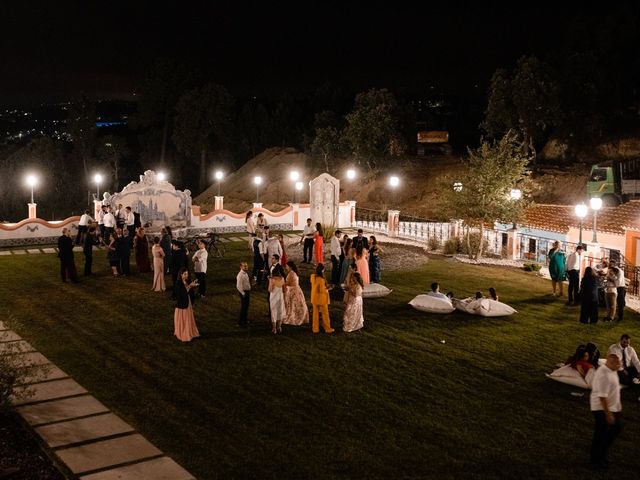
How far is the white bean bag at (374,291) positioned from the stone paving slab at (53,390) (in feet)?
27.7

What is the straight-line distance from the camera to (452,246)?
26.9 m

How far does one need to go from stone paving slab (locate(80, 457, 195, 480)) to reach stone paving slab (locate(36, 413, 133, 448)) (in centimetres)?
114

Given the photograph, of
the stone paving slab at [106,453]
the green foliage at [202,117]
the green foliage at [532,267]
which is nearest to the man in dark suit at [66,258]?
the stone paving slab at [106,453]

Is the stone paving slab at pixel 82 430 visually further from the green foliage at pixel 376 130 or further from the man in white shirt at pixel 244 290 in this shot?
the green foliage at pixel 376 130

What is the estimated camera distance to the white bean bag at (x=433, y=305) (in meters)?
17.3

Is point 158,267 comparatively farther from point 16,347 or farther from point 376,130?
point 376,130

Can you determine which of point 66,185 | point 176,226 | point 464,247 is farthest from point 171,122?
point 464,247

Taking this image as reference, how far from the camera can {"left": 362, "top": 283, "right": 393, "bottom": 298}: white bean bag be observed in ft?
62.3

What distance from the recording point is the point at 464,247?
27047mm

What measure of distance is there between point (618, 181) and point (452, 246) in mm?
12211

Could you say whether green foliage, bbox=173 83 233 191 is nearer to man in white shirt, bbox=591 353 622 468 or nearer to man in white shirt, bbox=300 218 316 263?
man in white shirt, bbox=300 218 316 263

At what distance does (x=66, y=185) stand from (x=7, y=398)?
6055 cm

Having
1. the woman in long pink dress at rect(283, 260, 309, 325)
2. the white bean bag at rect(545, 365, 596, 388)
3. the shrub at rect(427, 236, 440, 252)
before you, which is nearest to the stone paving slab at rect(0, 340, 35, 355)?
the woman in long pink dress at rect(283, 260, 309, 325)

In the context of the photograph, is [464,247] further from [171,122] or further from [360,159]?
[171,122]
